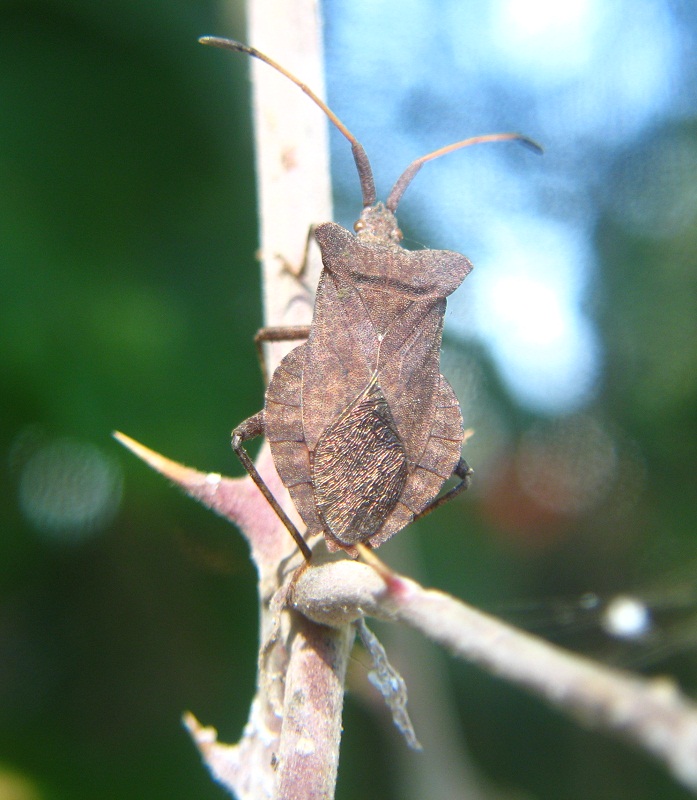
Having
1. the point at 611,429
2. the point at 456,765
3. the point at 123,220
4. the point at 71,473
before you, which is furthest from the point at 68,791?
the point at 611,429

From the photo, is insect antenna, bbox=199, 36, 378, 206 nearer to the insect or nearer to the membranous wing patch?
the insect

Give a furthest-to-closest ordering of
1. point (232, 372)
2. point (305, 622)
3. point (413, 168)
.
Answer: point (232, 372) → point (413, 168) → point (305, 622)

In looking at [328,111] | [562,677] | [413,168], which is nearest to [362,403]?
[328,111]

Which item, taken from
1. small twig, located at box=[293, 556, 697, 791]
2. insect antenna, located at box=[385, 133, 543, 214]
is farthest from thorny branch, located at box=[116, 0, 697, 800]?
insect antenna, located at box=[385, 133, 543, 214]

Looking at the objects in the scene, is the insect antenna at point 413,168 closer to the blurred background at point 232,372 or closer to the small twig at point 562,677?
the blurred background at point 232,372

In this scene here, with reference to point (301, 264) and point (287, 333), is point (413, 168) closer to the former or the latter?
point (301, 264)

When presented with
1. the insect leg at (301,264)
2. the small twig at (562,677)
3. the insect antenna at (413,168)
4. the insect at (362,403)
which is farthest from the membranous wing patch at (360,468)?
the insect antenna at (413,168)

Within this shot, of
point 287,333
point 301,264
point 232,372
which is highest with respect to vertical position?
point 301,264
